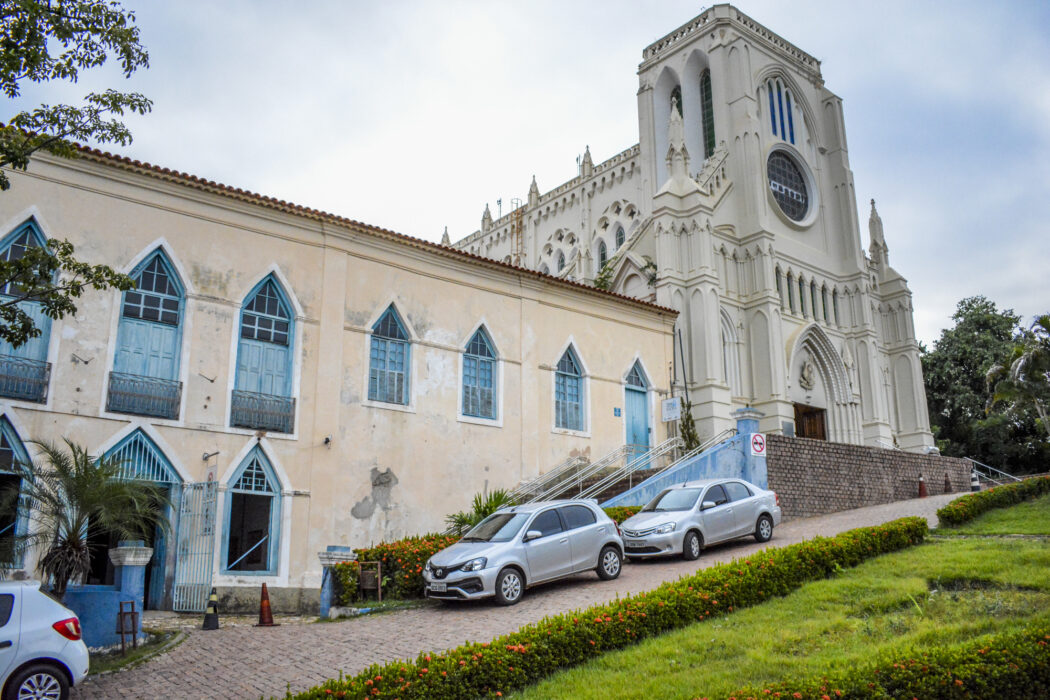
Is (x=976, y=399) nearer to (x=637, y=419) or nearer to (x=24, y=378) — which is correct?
(x=637, y=419)

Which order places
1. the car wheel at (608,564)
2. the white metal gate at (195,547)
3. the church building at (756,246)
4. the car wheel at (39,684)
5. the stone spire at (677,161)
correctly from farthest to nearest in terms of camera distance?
the stone spire at (677,161) < the church building at (756,246) < the white metal gate at (195,547) < the car wheel at (608,564) < the car wheel at (39,684)

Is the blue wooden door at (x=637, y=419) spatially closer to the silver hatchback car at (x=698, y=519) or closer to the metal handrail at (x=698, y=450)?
the metal handrail at (x=698, y=450)

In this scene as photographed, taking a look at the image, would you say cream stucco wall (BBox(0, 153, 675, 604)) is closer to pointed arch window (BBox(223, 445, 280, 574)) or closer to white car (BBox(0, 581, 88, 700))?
pointed arch window (BBox(223, 445, 280, 574))

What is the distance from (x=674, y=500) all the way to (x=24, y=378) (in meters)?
12.4

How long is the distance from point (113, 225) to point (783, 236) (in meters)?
25.4

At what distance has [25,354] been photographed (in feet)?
50.0

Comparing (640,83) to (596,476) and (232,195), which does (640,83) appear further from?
(232,195)

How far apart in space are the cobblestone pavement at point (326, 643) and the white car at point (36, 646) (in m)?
Answer: 0.76

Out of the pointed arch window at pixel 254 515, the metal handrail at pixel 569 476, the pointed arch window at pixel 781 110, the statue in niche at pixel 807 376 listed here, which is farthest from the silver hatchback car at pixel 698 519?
the pointed arch window at pixel 781 110

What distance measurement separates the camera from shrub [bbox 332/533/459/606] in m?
14.7

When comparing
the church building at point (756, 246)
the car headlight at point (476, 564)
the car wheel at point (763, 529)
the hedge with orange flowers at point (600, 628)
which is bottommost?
the hedge with orange flowers at point (600, 628)

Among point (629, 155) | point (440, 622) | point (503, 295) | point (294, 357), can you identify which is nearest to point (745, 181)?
point (629, 155)

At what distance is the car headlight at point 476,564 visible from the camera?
12.9m

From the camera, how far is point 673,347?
2714 centimetres
